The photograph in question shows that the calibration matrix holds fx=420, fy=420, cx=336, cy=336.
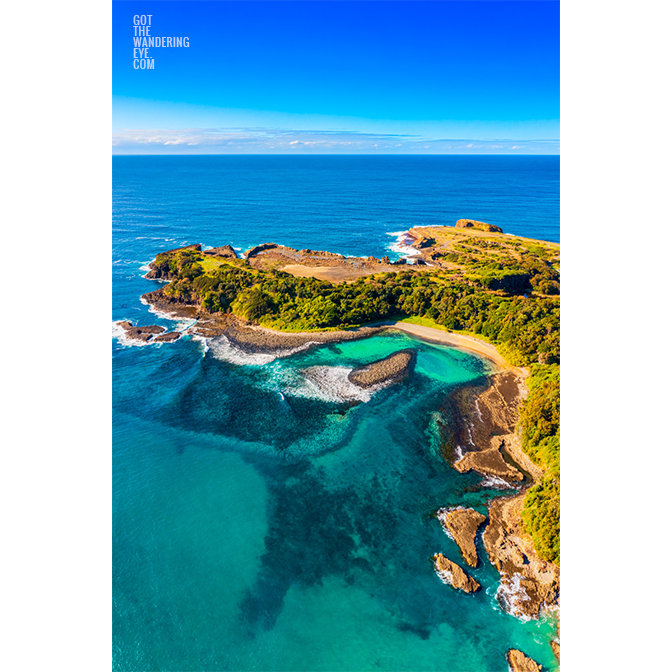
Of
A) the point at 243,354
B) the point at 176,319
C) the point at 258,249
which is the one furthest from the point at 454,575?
the point at 258,249

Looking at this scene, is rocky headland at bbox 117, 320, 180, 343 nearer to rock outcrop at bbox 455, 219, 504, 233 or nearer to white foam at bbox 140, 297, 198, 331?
white foam at bbox 140, 297, 198, 331

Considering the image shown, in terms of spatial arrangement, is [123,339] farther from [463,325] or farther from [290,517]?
[463,325]

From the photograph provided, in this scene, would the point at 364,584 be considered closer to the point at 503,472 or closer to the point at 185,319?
the point at 503,472

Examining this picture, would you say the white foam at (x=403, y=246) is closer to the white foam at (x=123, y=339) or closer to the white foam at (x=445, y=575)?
the white foam at (x=123, y=339)

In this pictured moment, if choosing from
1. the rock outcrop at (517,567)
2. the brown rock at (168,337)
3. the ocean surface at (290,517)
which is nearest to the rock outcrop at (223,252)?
the ocean surface at (290,517)

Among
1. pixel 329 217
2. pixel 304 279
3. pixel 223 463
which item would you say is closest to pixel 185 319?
pixel 304 279

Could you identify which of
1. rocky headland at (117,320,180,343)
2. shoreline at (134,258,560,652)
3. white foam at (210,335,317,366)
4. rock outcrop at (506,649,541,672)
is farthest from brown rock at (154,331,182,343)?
rock outcrop at (506,649,541,672)
